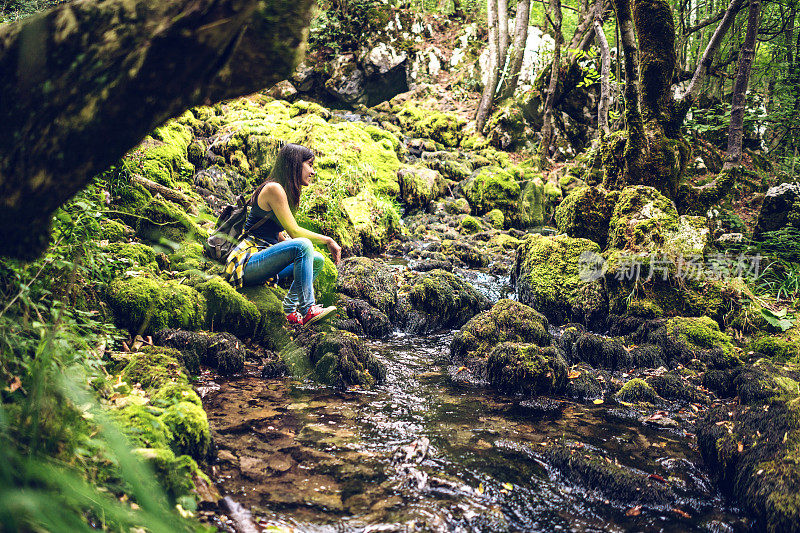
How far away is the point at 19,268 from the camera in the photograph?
2398mm

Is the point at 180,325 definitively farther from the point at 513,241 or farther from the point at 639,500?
the point at 513,241

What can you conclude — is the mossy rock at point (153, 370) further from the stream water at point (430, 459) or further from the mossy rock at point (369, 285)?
the mossy rock at point (369, 285)

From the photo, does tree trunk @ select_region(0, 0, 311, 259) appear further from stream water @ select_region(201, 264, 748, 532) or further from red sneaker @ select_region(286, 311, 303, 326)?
red sneaker @ select_region(286, 311, 303, 326)

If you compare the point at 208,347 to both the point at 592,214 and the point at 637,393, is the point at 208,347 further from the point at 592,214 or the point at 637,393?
the point at 592,214

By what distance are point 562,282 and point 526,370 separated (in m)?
3.26

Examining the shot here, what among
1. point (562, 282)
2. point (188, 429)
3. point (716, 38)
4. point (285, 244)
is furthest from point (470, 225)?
point (188, 429)

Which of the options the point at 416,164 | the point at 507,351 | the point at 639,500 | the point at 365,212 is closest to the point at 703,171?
the point at 416,164

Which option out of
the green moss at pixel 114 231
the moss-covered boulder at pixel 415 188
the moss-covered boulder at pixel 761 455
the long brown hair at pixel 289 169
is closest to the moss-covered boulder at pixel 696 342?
the moss-covered boulder at pixel 761 455

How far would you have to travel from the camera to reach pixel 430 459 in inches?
127

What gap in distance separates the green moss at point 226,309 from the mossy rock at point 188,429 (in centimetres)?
216

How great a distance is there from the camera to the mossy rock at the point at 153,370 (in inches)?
122

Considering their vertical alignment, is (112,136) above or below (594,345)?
above

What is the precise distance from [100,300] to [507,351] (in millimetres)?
3947

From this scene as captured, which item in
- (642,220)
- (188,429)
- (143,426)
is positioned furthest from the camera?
(642,220)
